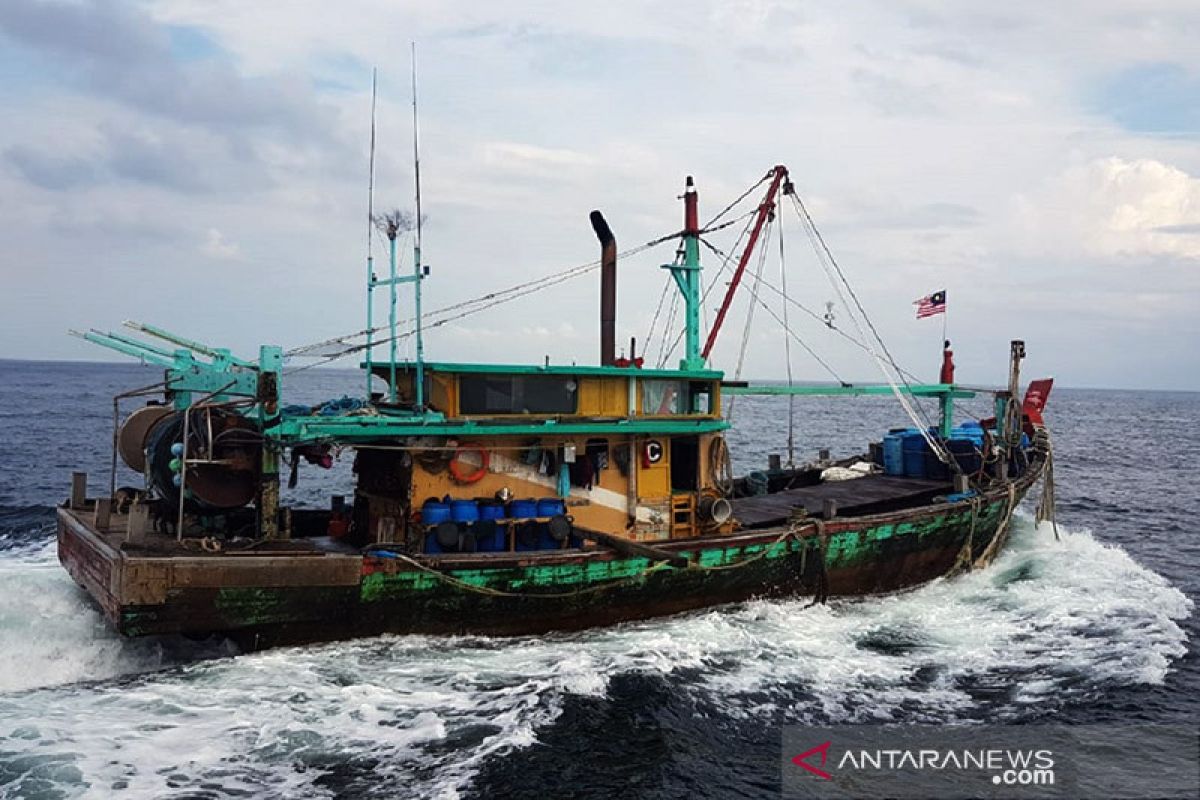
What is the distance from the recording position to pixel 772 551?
55.1 feet

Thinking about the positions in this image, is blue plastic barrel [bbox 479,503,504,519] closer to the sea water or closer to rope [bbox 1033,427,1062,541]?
the sea water

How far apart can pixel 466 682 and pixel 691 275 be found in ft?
31.1

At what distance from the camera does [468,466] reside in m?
15.2

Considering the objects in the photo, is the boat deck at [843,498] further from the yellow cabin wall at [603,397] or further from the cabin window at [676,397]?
the yellow cabin wall at [603,397]

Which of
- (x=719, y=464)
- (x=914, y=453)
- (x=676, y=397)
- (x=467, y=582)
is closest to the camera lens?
(x=467, y=582)

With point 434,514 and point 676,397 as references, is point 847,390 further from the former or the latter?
point 434,514

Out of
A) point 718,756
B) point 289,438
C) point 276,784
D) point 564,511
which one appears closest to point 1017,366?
point 564,511

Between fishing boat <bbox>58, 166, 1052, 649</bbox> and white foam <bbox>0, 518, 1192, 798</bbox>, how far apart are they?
0.66 metres

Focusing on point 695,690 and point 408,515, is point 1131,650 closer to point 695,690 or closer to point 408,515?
point 695,690

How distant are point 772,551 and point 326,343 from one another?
882cm

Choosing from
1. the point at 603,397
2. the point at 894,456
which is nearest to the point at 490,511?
the point at 603,397

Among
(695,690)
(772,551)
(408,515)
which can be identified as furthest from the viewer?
(772,551)

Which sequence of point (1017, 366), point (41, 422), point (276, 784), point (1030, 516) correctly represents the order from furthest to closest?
point (41, 422) < point (1030, 516) < point (1017, 366) < point (276, 784)

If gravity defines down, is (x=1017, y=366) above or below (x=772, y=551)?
above
